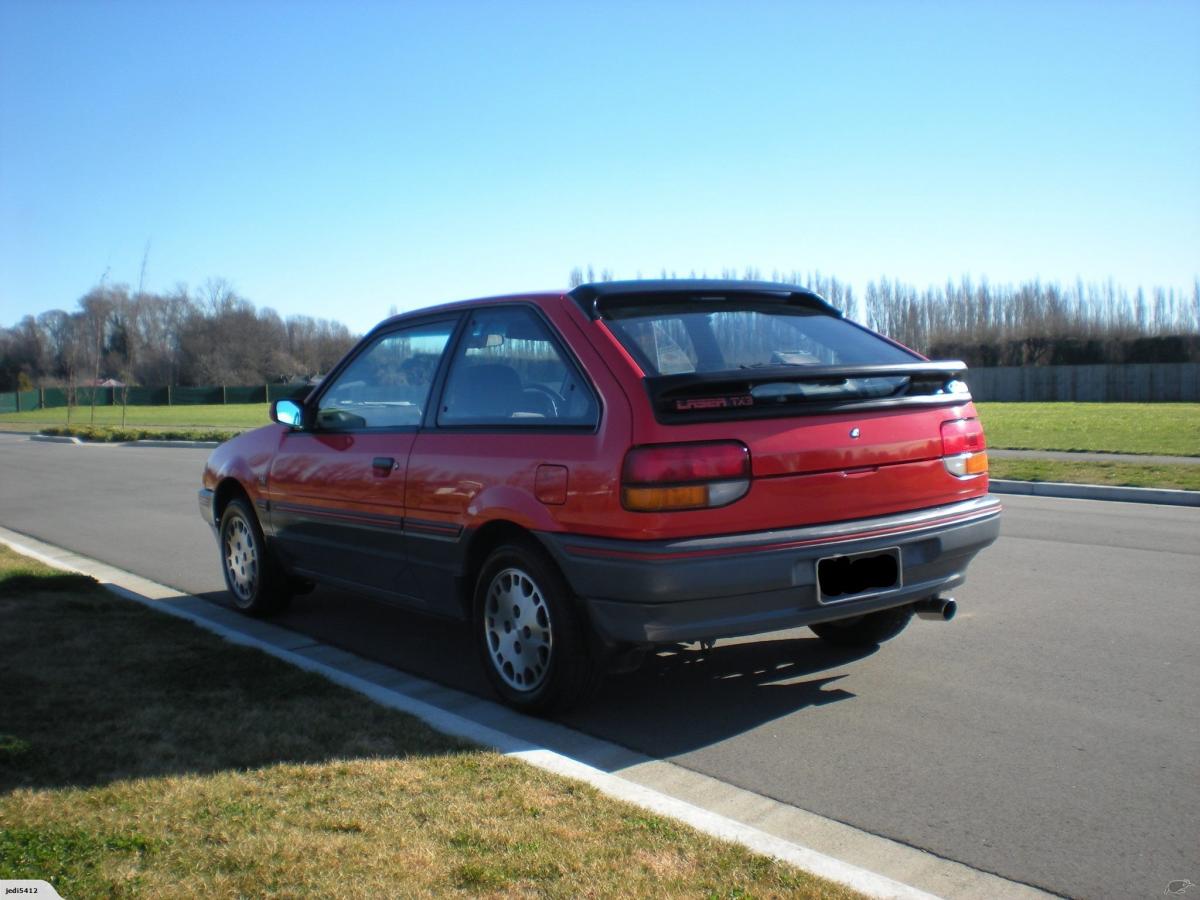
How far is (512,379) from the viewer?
5.04m

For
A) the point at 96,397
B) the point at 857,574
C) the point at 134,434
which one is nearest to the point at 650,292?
the point at 857,574

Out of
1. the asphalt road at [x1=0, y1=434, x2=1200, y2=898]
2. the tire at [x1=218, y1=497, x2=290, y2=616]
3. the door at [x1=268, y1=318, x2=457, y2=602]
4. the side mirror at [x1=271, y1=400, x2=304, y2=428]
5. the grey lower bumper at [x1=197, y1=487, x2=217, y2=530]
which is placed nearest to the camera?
the asphalt road at [x1=0, y1=434, x2=1200, y2=898]

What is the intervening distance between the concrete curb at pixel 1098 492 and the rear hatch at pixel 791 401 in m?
7.62

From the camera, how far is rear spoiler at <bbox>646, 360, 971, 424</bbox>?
4199mm

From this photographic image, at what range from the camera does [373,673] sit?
218 inches

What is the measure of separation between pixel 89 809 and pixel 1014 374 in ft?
205

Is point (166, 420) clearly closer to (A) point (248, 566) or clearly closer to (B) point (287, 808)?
(A) point (248, 566)

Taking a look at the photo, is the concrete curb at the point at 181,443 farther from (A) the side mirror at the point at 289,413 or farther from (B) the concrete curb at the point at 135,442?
(A) the side mirror at the point at 289,413

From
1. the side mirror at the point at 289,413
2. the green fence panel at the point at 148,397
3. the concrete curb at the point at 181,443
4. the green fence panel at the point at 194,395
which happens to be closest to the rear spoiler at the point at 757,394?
the side mirror at the point at 289,413

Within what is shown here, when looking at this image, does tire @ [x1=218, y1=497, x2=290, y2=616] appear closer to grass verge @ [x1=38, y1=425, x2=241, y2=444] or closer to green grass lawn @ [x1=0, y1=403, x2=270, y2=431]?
grass verge @ [x1=38, y1=425, x2=241, y2=444]

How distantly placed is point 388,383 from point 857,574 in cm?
269

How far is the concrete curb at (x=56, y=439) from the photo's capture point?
3409 centimetres

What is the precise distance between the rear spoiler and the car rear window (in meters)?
0.24

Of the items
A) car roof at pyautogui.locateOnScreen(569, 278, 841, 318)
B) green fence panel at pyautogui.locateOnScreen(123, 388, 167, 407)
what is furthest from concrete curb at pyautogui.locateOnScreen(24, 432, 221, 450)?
green fence panel at pyautogui.locateOnScreen(123, 388, 167, 407)
